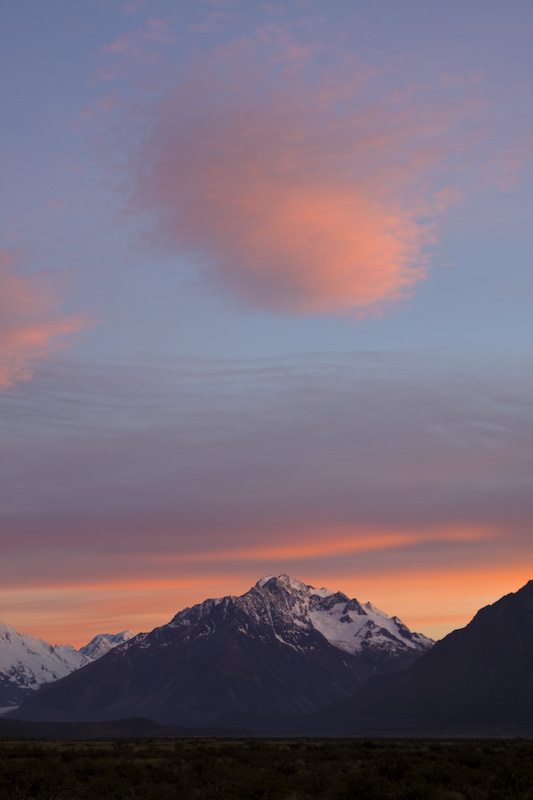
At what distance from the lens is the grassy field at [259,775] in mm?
50844

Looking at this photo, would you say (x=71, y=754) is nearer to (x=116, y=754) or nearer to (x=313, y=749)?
(x=116, y=754)

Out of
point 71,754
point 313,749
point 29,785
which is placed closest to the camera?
point 29,785

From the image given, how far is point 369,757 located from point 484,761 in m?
8.75

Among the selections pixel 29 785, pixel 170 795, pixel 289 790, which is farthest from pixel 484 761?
pixel 29 785

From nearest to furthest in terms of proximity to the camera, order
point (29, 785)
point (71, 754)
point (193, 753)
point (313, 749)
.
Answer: point (29, 785), point (71, 754), point (193, 753), point (313, 749)

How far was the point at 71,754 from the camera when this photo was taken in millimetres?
64375

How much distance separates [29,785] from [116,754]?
58.2 feet

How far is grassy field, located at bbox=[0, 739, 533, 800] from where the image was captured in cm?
5084

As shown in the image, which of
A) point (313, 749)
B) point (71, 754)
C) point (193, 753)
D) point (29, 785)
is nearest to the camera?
point (29, 785)

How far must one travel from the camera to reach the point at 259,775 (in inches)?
2215

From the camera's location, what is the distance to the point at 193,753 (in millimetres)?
69250

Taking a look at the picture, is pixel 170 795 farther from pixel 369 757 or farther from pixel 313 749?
pixel 313 749

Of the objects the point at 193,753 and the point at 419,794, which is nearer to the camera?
the point at 419,794

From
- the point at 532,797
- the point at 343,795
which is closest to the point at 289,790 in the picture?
the point at 343,795
